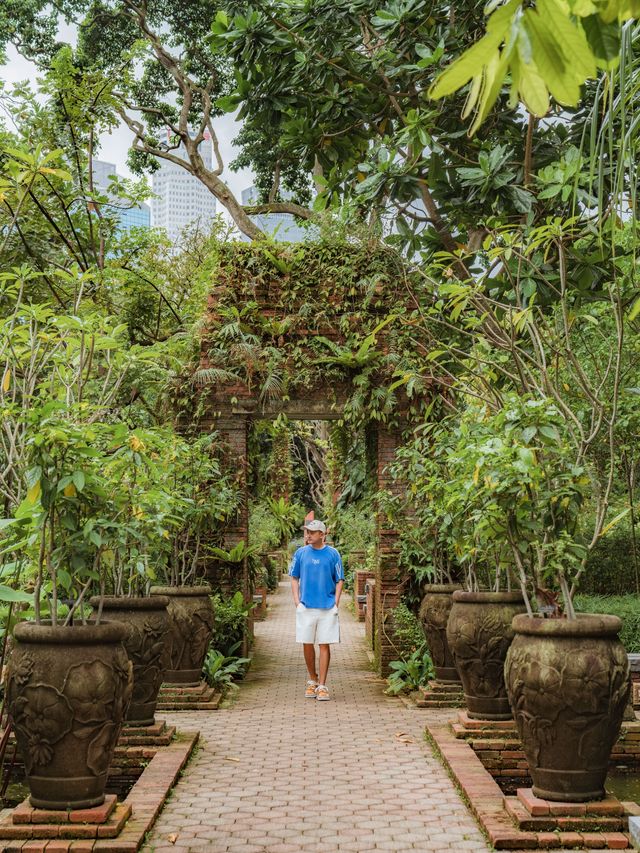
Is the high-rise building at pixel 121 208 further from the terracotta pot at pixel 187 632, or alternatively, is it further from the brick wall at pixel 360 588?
the brick wall at pixel 360 588

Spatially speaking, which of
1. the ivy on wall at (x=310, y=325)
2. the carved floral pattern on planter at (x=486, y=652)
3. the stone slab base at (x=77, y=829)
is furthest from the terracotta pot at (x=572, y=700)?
the ivy on wall at (x=310, y=325)

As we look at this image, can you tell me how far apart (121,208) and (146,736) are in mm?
8315

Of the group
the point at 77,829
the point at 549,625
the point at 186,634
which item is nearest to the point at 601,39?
the point at 549,625

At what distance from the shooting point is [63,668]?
418cm

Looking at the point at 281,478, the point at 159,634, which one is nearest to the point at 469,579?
the point at 159,634

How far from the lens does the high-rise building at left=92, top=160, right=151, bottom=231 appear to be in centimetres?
1259

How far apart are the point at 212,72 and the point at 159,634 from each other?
501 inches

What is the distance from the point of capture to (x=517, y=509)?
4.81m

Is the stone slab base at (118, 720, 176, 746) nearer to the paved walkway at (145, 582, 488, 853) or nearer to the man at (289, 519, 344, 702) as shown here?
the paved walkway at (145, 582, 488, 853)

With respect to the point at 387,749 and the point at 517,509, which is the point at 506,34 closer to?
the point at 517,509

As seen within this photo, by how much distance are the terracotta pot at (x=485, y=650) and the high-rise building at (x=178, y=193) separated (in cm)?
976

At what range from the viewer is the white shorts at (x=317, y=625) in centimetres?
872

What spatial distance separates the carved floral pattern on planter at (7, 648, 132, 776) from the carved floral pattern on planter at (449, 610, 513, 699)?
3.00 m

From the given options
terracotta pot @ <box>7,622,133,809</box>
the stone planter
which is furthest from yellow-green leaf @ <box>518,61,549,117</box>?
the stone planter
